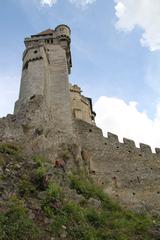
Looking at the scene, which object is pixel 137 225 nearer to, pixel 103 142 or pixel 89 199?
pixel 89 199

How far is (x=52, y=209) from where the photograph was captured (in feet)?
46.1

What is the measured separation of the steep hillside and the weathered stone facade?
354 cm

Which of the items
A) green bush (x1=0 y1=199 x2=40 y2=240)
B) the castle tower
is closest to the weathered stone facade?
the castle tower

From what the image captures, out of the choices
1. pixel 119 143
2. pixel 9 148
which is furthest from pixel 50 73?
pixel 9 148

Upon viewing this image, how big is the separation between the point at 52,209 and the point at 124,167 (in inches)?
437

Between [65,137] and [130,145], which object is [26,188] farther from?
[130,145]

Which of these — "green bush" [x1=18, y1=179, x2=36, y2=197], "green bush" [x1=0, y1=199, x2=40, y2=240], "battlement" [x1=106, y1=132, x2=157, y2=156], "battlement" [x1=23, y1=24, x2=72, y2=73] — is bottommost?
"green bush" [x1=0, y1=199, x2=40, y2=240]

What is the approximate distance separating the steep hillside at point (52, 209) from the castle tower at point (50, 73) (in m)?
8.41

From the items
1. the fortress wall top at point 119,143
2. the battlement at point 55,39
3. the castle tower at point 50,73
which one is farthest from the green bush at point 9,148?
the battlement at point 55,39

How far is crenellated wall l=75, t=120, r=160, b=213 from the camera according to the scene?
22953mm

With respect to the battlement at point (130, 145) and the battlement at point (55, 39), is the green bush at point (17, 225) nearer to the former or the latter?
the battlement at point (130, 145)

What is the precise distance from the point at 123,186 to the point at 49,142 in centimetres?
516

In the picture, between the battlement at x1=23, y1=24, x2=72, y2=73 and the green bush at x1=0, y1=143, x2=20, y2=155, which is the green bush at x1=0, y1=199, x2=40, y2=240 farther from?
the battlement at x1=23, y1=24, x2=72, y2=73

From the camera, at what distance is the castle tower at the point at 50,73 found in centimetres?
2683
